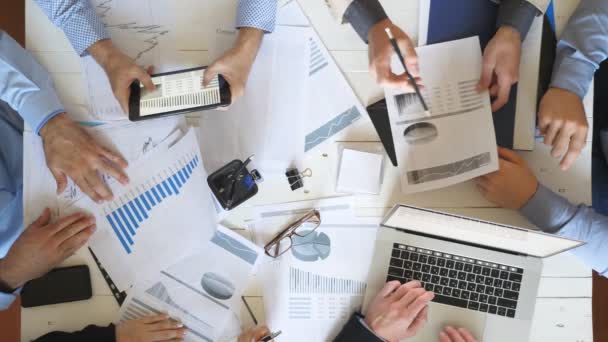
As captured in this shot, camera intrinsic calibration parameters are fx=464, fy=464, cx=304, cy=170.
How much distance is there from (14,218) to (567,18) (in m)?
1.25

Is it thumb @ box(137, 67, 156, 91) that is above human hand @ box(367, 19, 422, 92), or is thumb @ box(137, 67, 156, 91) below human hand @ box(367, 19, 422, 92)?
below

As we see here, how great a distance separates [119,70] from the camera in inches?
35.3

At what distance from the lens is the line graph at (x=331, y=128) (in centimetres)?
94

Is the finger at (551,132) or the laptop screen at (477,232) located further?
the finger at (551,132)

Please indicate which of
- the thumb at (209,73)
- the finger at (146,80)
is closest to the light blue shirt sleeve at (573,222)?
the thumb at (209,73)

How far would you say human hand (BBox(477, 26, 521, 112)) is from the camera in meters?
0.90

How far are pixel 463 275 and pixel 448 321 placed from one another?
95 millimetres

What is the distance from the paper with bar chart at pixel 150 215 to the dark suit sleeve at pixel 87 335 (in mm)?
99

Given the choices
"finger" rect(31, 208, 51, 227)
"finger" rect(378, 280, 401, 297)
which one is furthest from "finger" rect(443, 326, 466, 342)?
"finger" rect(31, 208, 51, 227)

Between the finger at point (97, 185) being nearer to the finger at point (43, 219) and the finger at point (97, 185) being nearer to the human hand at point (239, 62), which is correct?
the finger at point (43, 219)

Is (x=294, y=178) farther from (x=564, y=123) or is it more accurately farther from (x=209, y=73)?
(x=564, y=123)

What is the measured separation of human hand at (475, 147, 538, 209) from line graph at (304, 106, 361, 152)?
11.2 inches

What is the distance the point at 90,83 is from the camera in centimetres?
95

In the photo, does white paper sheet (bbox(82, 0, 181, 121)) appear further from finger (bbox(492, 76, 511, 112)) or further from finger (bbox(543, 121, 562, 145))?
finger (bbox(543, 121, 562, 145))
